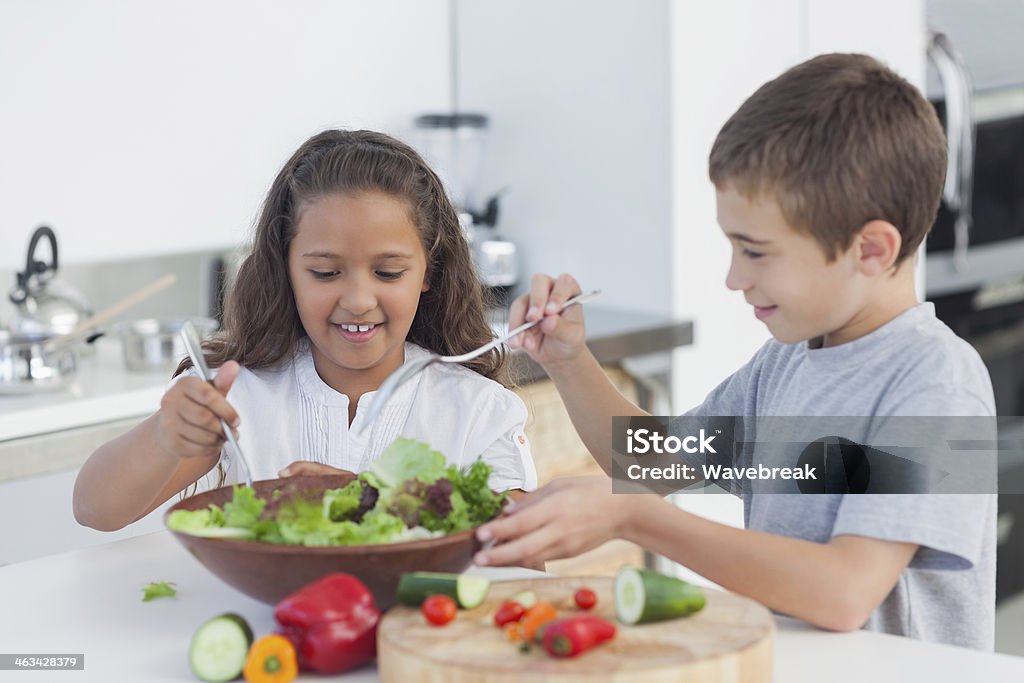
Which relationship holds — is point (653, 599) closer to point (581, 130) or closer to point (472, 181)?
point (581, 130)

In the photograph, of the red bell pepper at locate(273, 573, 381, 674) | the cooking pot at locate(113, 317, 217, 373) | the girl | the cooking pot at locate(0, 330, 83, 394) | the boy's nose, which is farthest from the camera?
the cooking pot at locate(113, 317, 217, 373)

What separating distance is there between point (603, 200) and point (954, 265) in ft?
3.09

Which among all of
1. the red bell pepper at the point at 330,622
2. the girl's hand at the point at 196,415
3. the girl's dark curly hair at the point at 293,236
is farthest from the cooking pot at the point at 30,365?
the red bell pepper at the point at 330,622

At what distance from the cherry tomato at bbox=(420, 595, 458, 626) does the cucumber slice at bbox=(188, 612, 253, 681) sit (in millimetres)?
147

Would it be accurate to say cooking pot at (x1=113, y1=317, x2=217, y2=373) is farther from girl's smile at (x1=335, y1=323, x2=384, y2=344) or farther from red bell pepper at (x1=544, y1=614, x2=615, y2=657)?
red bell pepper at (x1=544, y1=614, x2=615, y2=657)

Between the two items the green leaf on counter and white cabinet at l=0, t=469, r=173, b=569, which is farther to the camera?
white cabinet at l=0, t=469, r=173, b=569

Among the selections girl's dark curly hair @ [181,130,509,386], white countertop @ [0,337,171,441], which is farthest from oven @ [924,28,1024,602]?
white countertop @ [0,337,171,441]

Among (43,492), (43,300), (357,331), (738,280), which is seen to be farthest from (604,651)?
(43,300)

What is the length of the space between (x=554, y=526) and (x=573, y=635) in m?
0.15

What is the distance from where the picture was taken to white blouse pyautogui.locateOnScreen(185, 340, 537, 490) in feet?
5.11

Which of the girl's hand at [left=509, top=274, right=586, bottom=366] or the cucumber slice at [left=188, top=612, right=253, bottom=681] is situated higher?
the girl's hand at [left=509, top=274, right=586, bottom=366]

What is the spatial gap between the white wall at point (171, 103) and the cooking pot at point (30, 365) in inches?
12.5

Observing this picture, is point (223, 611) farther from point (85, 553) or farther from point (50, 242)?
point (50, 242)

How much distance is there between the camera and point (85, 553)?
133 cm
